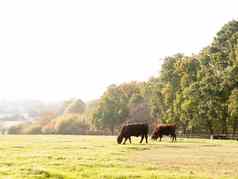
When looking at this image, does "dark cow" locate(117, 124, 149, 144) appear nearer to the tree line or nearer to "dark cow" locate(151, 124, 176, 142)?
"dark cow" locate(151, 124, 176, 142)

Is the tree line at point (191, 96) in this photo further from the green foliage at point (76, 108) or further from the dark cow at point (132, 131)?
the green foliage at point (76, 108)

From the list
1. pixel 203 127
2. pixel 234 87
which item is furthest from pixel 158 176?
pixel 203 127

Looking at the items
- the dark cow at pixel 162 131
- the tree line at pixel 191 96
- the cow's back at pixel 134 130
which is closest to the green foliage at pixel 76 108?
the tree line at pixel 191 96

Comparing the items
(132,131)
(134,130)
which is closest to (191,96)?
(134,130)

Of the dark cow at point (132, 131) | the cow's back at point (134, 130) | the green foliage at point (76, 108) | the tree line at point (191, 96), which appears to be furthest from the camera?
the green foliage at point (76, 108)

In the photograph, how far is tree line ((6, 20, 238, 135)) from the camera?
7394 cm

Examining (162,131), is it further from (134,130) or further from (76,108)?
(76,108)

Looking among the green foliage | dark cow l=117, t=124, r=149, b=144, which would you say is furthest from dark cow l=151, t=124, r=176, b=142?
the green foliage

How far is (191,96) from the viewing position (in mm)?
78562

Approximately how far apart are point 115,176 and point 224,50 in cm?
5990

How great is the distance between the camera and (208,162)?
1060 inches

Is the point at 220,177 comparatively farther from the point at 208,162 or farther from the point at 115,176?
the point at 208,162

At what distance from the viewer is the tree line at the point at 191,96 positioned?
73938 millimetres

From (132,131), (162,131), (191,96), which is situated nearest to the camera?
(132,131)
